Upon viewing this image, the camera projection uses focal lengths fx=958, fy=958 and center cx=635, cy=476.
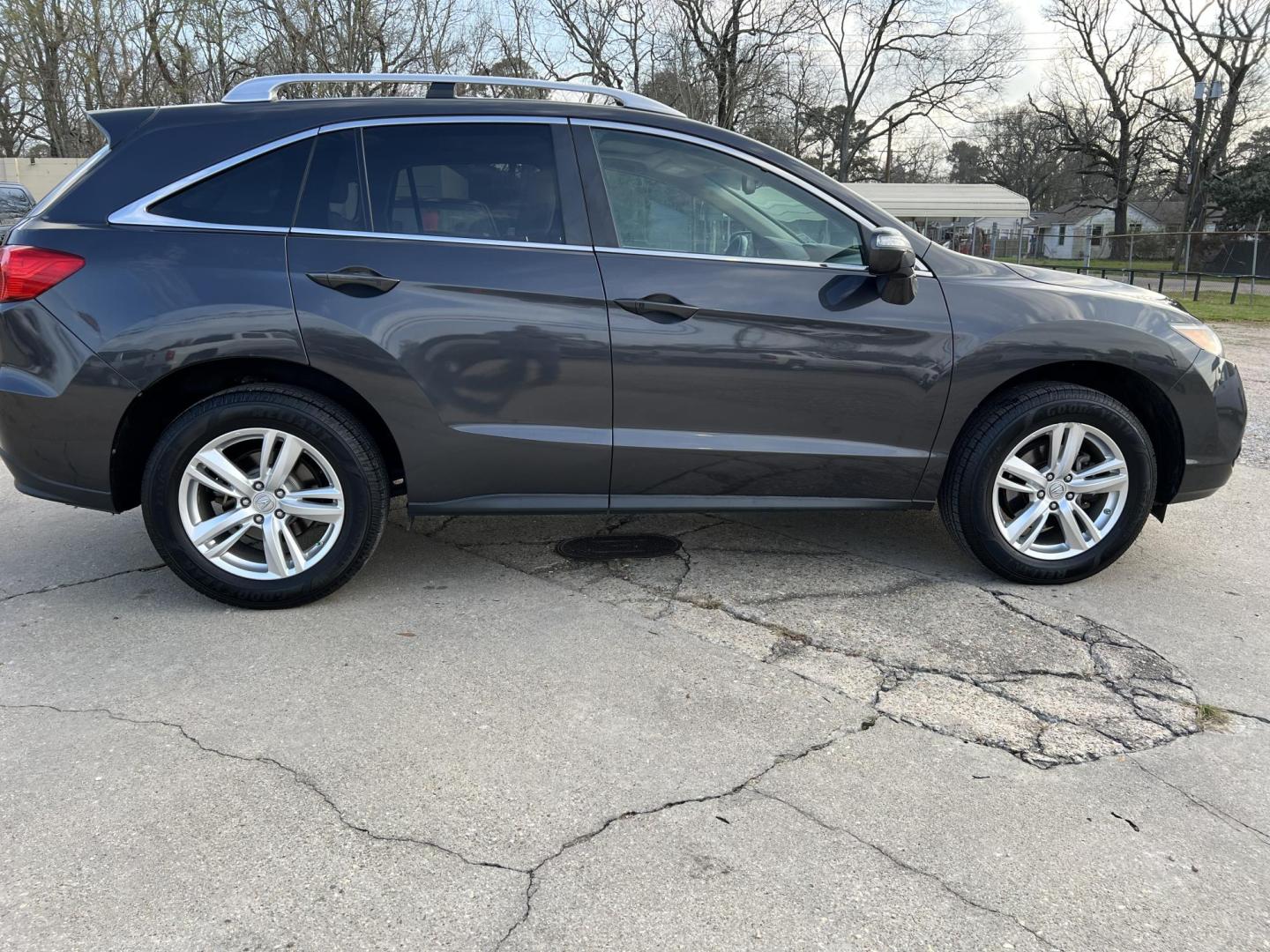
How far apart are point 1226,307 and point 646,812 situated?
20.2 metres

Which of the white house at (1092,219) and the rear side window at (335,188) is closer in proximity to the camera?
the rear side window at (335,188)

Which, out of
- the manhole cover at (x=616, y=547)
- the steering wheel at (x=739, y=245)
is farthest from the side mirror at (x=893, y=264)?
the manhole cover at (x=616, y=547)

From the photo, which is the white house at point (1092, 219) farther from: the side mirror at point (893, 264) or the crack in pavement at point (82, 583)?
the crack in pavement at point (82, 583)

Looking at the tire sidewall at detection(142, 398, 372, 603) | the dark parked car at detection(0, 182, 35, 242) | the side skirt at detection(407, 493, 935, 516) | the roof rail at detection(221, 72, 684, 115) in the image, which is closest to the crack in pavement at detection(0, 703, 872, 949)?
the tire sidewall at detection(142, 398, 372, 603)

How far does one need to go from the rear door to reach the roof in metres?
34.1

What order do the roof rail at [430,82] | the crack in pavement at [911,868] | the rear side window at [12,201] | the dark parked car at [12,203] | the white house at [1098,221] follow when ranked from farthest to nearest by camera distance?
the white house at [1098,221] < the rear side window at [12,201] < the dark parked car at [12,203] < the roof rail at [430,82] < the crack in pavement at [911,868]

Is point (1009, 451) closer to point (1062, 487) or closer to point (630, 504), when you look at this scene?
point (1062, 487)

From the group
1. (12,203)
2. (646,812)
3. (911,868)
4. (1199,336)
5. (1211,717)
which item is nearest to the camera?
(911,868)

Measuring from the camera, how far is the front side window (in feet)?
11.8

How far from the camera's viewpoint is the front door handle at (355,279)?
3.37m

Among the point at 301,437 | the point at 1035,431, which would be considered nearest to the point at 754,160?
the point at 1035,431

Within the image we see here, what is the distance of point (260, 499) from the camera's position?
3.51 metres

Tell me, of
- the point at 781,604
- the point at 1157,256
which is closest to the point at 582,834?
the point at 781,604

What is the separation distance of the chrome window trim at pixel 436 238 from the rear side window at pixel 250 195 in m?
0.11
